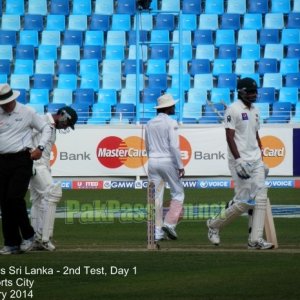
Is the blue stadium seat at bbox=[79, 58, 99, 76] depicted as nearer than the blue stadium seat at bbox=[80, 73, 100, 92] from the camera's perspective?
No

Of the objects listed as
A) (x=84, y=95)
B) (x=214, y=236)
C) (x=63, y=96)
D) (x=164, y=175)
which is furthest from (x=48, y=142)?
(x=63, y=96)

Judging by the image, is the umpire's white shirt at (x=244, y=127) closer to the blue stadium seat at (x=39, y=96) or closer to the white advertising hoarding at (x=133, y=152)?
the white advertising hoarding at (x=133, y=152)

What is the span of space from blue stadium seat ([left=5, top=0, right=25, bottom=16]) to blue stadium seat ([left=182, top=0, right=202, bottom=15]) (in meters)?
5.52

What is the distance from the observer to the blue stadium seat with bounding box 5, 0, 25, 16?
129ft

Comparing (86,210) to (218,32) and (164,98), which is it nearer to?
(164,98)

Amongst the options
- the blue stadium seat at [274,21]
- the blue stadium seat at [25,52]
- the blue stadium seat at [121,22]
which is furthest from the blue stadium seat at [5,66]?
the blue stadium seat at [274,21]

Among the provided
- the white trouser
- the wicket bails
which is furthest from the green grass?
→ the white trouser

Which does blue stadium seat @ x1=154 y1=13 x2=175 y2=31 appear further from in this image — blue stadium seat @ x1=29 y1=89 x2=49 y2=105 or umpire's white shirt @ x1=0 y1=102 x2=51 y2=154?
umpire's white shirt @ x1=0 y1=102 x2=51 y2=154

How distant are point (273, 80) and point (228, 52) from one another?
5.96 ft

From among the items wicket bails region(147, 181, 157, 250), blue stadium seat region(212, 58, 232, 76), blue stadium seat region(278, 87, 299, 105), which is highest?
blue stadium seat region(212, 58, 232, 76)

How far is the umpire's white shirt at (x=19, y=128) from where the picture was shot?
1399cm

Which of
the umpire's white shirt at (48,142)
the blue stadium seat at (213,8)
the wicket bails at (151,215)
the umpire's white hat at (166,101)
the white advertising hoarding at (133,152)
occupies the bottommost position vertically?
the white advertising hoarding at (133,152)

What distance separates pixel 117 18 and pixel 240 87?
2486 centimetres

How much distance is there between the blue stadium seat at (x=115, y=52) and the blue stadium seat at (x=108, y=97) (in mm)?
1646
